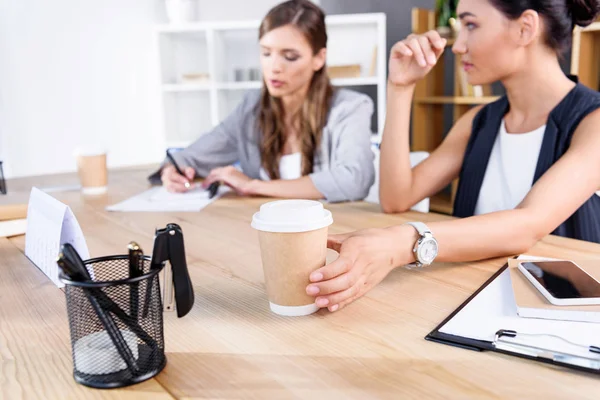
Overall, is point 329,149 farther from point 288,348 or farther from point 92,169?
point 288,348

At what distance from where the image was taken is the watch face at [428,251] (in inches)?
30.2

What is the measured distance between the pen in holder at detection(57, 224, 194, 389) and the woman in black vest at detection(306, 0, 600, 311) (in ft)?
1.31

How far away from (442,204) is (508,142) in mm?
1918

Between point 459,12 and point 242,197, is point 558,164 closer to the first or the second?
point 459,12

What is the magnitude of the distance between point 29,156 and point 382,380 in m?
3.23

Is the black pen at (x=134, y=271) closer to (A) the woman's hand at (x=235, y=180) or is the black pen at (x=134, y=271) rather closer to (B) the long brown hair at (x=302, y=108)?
(A) the woman's hand at (x=235, y=180)

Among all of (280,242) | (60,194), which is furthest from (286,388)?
(60,194)

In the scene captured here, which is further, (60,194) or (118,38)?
(118,38)

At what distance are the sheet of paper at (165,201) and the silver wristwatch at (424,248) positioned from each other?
0.66 metres

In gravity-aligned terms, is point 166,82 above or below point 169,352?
above

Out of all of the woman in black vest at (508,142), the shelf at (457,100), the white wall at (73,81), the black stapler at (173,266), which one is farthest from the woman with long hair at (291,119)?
the white wall at (73,81)

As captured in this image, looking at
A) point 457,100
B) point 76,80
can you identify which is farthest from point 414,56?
point 76,80

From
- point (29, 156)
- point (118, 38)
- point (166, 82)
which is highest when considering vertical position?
point (118, 38)

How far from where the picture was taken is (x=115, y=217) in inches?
47.5
